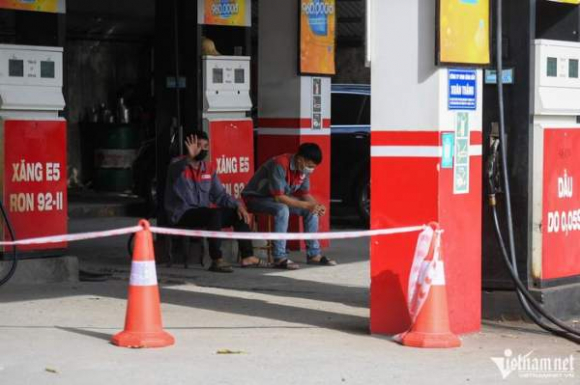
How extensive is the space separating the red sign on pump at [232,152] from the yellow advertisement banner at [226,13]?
3.35 ft

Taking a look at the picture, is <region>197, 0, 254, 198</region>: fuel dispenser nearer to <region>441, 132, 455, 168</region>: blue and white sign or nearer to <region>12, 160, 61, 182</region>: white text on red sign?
<region>12, 160, 61, 182</region>: white text on red sign

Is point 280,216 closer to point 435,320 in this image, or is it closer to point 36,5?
point 36,5

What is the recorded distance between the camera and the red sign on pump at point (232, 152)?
13.6 metres

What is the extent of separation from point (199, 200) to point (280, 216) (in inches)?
31.8

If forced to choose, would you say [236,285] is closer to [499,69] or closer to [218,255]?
[218,255]

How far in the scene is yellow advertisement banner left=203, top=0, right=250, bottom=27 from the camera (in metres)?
13.4

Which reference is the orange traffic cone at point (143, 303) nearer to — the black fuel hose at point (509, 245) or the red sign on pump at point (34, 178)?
the black fuel hose at point (509, 245)

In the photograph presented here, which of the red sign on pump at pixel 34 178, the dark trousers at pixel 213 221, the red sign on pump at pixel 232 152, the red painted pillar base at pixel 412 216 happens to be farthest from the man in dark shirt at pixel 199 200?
the red painted pillar base at pixel 412 216

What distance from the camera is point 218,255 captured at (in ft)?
41.9

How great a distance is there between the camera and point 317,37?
566 inches

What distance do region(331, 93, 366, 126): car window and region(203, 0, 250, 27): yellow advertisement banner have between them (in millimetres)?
3428

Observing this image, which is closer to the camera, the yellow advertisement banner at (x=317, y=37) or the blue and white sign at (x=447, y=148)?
the blue and white sign at (x=447, y=148)

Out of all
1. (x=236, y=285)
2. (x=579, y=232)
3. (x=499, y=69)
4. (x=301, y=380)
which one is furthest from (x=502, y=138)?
(x=236, y=285)

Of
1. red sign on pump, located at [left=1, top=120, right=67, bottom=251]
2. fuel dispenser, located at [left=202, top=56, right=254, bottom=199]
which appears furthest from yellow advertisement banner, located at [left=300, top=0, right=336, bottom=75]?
red sign on pump, located at [left=1, top=120, right=67, bottom=251]
